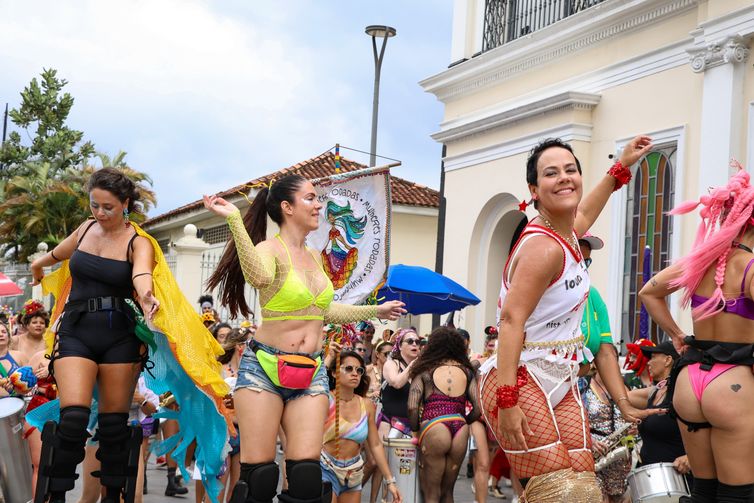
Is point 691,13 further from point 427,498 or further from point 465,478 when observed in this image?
point 427,498

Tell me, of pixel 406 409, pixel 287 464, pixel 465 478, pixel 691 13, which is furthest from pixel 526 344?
pixel 691 13

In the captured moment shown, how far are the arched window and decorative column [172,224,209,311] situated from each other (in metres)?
11.4

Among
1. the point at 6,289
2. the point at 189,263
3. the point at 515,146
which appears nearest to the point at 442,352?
the point at 6,289

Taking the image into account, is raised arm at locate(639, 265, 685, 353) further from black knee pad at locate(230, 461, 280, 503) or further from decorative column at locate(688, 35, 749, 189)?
decorative column at locate(688, 35, 749, 189)

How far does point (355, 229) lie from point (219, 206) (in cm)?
333

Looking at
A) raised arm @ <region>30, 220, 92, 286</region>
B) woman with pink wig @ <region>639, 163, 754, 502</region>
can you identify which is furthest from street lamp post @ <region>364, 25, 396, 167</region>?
woman with pink wig @ <region>639, 163, 754, 502</region>

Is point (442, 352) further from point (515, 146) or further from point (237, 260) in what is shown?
point (515, 146)

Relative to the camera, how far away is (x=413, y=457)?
9.55 metres

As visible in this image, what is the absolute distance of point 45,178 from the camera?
45.1m

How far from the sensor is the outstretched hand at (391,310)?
607 cm

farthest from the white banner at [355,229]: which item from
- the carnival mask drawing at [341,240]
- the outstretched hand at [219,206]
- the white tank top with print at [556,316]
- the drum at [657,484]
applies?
the white tank top with print at [556,316]

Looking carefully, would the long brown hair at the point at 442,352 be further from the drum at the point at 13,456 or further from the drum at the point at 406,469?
the drum at the point at 13,456

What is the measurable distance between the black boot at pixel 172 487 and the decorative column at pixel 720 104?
285 inches

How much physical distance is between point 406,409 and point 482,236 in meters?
9.08
